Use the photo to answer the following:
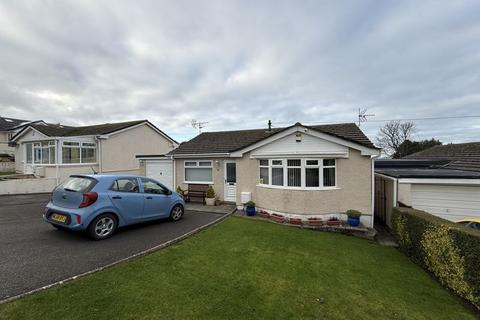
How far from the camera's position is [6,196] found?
44.0 feet

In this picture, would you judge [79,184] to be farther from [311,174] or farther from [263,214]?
[311,174]

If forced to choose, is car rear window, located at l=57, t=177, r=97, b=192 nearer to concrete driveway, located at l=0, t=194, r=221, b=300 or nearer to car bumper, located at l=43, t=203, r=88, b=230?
car bumper, located at l=43, t=203, r=88, b=230

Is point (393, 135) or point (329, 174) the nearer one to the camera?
point (329, 174)

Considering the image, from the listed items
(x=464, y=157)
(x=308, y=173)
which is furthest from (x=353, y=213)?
(x=464, y=157)

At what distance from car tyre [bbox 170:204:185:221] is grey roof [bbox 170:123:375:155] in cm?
407

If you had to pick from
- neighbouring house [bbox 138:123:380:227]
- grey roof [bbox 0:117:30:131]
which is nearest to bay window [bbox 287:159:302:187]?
neighbouring house [bbox 138:123:380:227]

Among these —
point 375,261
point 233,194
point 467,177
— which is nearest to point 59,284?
point 375,261

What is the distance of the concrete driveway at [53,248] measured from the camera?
13.2 ft

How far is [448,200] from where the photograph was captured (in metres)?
8.62

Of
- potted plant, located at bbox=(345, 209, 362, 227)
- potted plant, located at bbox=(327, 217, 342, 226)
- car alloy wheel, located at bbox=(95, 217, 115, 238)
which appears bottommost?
potted plant, located at bbox=(327, 217, 342, 226)

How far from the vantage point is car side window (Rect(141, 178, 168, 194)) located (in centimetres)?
739

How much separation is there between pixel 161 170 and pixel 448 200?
1403 cm

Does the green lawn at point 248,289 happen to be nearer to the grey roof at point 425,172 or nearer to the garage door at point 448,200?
the garage door at point 448,200

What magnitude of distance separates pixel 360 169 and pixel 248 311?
7747 millimetres
